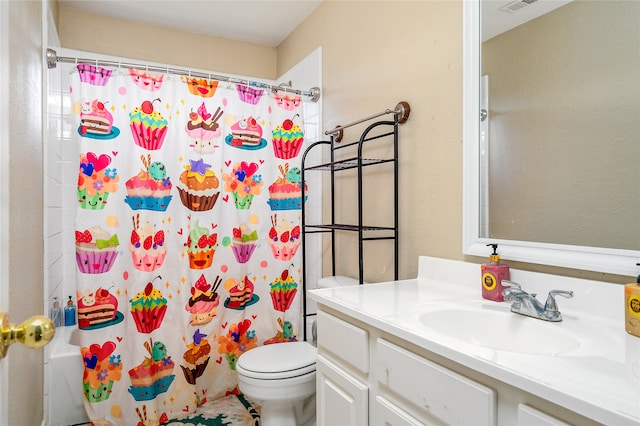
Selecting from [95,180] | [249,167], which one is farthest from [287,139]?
[95,180]

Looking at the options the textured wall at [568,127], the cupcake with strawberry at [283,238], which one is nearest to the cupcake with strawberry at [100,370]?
the cupcake with strawberry at [283,238]

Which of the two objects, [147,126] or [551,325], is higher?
[147,126]

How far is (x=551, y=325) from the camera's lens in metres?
0.99

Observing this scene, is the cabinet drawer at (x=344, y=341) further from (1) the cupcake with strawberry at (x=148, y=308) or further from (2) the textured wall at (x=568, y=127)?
(1) the cupcake with strawberry at (x=148, y=308)

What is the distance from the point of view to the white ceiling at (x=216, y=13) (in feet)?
8.00

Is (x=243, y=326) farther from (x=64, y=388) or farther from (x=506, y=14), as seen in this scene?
(x=506, y=14)

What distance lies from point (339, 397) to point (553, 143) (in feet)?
3.43

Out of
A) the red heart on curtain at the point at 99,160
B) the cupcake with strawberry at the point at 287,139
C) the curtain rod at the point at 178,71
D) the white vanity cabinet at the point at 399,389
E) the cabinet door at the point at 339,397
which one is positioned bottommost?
the cabinet door at the point at 339,397

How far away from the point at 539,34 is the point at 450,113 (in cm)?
38

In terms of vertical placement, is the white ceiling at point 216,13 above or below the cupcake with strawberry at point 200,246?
above

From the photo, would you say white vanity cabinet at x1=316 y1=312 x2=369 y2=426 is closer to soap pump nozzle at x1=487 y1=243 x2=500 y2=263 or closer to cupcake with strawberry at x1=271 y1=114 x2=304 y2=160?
soap pump nozzle at x1=487 y1=243 x2=500 y2=263

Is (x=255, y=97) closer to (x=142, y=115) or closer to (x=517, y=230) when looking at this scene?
(x=142, y=115)

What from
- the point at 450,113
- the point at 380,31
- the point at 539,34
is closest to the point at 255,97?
the point at 380,31

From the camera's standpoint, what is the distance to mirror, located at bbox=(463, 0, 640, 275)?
1008mm
